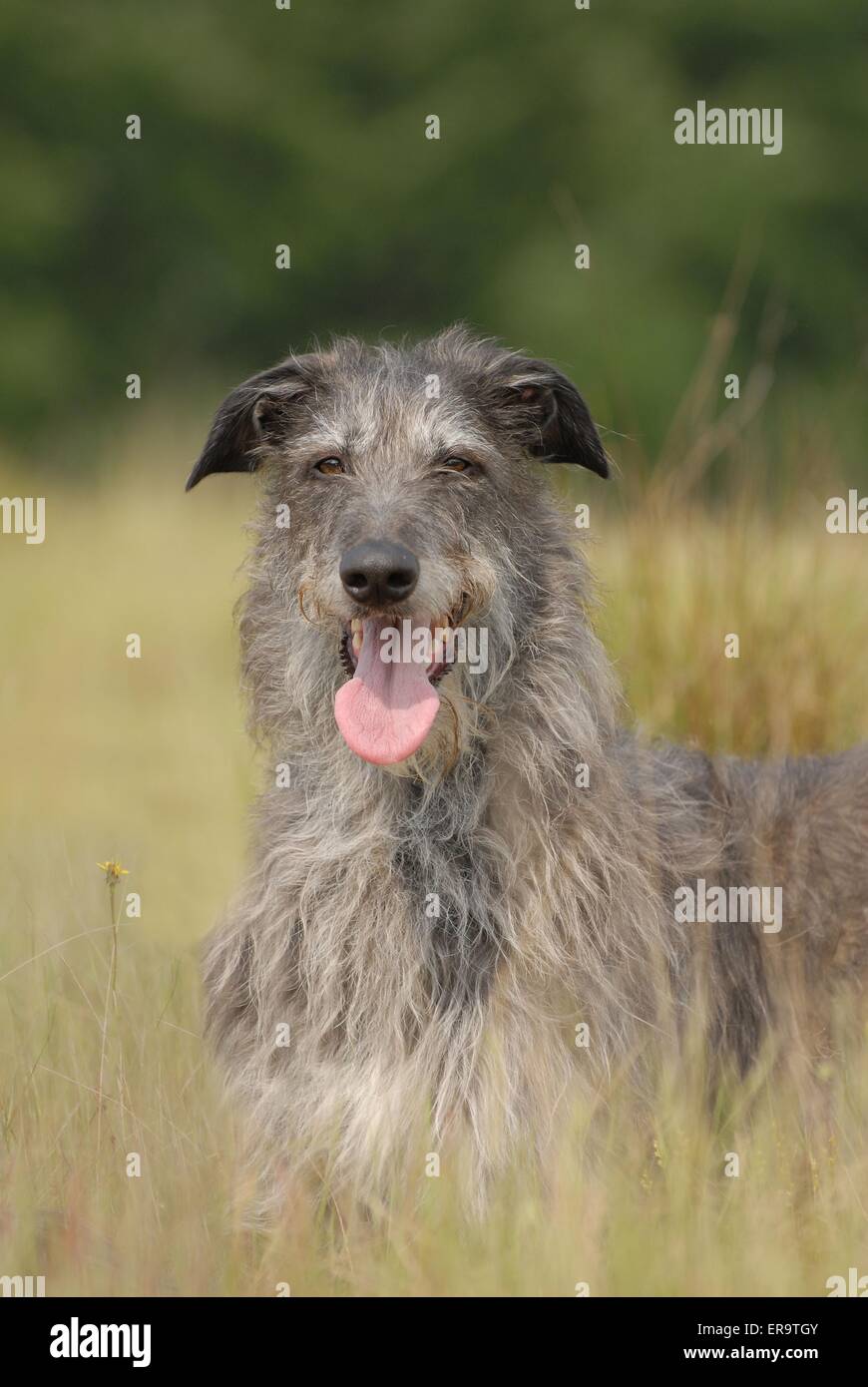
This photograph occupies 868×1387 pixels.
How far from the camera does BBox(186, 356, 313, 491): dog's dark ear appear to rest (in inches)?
205

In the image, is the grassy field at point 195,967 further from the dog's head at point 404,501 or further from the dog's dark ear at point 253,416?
the dog's dark ear at point 253,416

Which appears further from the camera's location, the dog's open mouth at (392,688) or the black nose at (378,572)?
the dog's open mouth at (392,688)

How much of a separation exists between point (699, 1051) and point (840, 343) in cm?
1949

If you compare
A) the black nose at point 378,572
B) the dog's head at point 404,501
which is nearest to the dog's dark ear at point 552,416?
the dog's head at point 404,501

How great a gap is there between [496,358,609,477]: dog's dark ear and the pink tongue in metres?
0.96

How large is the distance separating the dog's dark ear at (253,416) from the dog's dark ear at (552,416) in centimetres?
63

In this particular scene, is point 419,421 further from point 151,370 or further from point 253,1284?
point 151,370

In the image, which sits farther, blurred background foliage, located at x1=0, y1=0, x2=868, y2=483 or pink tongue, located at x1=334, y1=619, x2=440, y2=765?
blurred background foliage, located at x1=0, y1=0, x2=868, y2=483

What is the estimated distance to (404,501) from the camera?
469 cm

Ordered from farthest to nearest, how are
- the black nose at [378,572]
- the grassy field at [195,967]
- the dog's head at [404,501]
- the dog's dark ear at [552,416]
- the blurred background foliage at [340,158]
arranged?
1. the blurred background foliage at [340,158]
2. the dog's dark ear at [552,416]
3. the dog's head at [404,501]
4. the black nose at [378,572]
5. the grassy field at [195,967]

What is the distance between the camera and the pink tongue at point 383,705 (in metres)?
4.63

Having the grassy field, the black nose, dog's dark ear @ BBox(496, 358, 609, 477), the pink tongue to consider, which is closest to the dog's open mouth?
the pink tongue

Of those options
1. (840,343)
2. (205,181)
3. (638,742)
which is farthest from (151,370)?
(638,742)

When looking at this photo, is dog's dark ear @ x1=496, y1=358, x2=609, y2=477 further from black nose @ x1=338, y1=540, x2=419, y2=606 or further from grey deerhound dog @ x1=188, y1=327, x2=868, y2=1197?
black nose @ x1=338, y1=540, x2=419, y2=606
